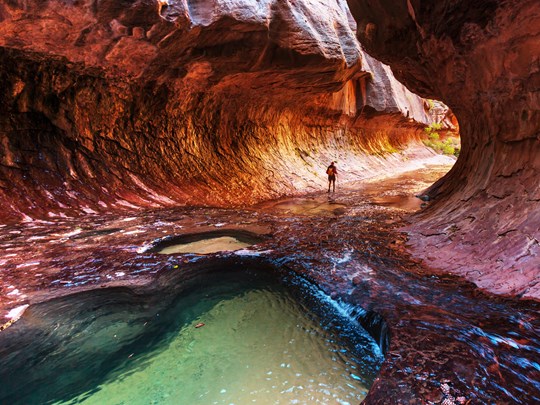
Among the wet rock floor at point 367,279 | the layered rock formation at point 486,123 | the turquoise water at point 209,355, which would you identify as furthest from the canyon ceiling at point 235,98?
the turquoise water at point 209,355

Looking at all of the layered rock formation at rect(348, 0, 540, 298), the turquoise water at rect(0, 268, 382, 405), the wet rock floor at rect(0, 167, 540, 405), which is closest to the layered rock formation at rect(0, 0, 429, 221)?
the wet rock floor at rect(0, 167, 540, 405)

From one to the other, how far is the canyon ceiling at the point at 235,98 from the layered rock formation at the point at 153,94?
42mm

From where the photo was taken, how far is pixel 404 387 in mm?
2154

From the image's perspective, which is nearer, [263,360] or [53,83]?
[263,360]

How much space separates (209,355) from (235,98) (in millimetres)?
11009

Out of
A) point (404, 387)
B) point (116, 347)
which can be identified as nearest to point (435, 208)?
point (404, 387)

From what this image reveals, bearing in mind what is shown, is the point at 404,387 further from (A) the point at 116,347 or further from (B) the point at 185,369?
(A) the point at 116,347

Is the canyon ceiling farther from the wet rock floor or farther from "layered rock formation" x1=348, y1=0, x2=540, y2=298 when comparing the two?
the wet rock floor

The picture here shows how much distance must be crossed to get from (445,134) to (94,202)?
4026 centimetres

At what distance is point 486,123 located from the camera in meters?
5.95

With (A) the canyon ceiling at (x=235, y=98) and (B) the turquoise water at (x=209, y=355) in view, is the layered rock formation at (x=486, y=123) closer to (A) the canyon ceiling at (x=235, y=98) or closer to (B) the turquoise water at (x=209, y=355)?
(A) the canyon ceiling at (x=235, y=98)

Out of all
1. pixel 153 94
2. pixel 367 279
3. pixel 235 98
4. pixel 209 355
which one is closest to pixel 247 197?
pixel 235 98

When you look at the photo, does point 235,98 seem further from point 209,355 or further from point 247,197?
point 209,355

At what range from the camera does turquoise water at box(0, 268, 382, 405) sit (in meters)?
2.52
